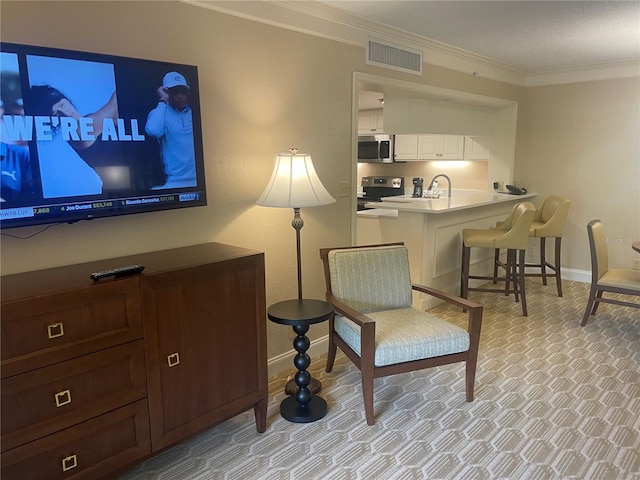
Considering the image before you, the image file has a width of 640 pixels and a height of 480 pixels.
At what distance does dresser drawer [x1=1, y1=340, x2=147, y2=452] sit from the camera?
1577 mm

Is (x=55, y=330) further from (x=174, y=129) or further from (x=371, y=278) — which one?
(x=371, y=278)

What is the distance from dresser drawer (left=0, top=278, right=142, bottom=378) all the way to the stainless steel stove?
509cm

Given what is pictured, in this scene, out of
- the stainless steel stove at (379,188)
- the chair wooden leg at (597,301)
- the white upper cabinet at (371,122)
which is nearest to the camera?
the chair wooden leg at (597,301)

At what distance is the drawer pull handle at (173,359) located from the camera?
2.00 m

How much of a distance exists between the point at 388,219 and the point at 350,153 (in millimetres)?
1223

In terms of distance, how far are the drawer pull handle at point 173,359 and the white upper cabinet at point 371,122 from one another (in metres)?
5.22

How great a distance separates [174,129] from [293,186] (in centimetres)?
68

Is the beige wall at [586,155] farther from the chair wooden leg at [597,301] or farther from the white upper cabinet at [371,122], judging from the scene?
the white upper cabinet at [371,122]

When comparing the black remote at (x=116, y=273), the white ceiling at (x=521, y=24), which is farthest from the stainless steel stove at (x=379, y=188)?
the black remote at (x=116, y=273)

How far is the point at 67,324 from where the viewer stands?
1659 mm

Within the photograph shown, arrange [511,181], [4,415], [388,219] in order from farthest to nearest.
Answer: [511,181] < [388,219] < [4,415]

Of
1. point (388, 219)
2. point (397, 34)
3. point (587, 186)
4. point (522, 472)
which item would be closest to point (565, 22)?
point (397, 34)

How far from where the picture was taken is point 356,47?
327 centimetres

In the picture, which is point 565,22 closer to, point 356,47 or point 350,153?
point 356,47
